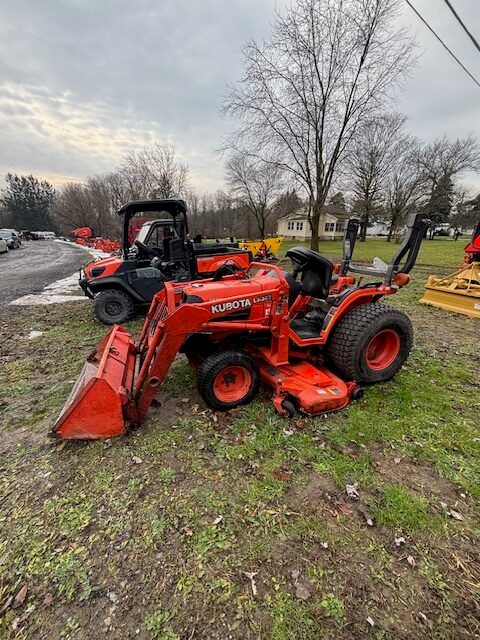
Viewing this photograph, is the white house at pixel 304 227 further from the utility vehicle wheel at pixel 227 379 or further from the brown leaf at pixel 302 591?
the brown leaf at pixel 302 591

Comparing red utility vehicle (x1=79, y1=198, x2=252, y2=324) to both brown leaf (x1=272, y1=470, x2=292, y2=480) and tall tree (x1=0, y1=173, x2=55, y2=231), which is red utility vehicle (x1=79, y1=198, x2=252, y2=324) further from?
tall tree (x1=0, y1=173, x2=55, y2=231)

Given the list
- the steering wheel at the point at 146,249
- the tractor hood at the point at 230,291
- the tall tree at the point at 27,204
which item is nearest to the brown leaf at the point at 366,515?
the tractor hood at the point at 230,291

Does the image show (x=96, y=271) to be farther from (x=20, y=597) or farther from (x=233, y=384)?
(x=20, y=597)

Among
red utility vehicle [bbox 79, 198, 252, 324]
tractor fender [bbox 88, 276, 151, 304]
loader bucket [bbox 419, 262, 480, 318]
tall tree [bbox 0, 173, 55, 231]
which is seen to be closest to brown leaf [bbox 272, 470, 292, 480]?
red utility vehicle [bbox 79, 198, 252, 324]

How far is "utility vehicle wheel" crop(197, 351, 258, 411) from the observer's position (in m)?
3.06

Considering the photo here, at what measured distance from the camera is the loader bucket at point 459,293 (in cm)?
661

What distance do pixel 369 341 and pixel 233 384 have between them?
5.31 feet

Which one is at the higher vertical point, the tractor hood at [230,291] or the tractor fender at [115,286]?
the tractor hood at [230,291]

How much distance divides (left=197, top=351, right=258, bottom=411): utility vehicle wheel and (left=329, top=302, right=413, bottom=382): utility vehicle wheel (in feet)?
3.42

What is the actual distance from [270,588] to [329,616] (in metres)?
0.33

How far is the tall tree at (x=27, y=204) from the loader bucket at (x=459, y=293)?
7944 cm

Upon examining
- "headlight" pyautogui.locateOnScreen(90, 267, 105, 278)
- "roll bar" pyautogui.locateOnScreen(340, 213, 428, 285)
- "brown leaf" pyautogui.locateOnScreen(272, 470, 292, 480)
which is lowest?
"brown leaf" pyautogui.locateOnScreen(272, 470, 292, 480)

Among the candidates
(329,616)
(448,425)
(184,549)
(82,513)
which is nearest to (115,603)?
(184,549)

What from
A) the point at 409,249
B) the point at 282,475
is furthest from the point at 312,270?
the point at 282,475
